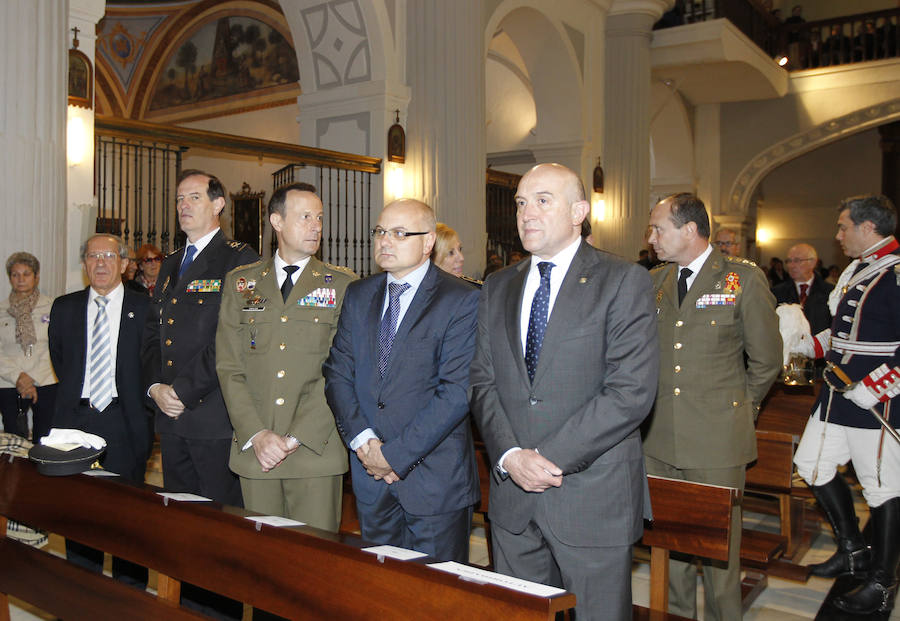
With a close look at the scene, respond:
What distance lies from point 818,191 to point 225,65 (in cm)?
1211

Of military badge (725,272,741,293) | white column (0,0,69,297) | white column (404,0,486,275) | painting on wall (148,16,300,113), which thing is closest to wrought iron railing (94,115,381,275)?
white column (404,0,486,275)

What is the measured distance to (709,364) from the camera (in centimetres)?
283

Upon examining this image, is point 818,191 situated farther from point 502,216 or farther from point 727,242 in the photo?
point 727,242

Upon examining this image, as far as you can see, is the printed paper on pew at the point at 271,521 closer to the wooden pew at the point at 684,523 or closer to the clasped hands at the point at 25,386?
the wooden pew at the point at 684,523

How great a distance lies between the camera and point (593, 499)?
2.00m

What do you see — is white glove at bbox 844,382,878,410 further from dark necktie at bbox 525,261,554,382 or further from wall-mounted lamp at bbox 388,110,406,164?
wall-mounted lamp at bbox 388,110,406,164

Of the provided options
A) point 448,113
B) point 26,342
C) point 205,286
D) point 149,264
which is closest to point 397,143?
point 448,113

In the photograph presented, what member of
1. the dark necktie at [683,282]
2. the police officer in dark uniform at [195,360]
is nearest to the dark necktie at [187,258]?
the police officer in dark uniform at [195,360]

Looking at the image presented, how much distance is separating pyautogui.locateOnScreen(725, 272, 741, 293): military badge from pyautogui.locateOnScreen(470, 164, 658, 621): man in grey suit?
0.86 meters

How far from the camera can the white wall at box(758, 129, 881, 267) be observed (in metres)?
16.0

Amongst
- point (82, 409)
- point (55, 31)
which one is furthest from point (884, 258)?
point (55, 31)

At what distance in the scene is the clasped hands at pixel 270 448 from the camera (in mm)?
2502

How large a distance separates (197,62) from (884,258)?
13852mm

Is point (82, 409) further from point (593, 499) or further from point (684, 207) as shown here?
point (684, 207)
